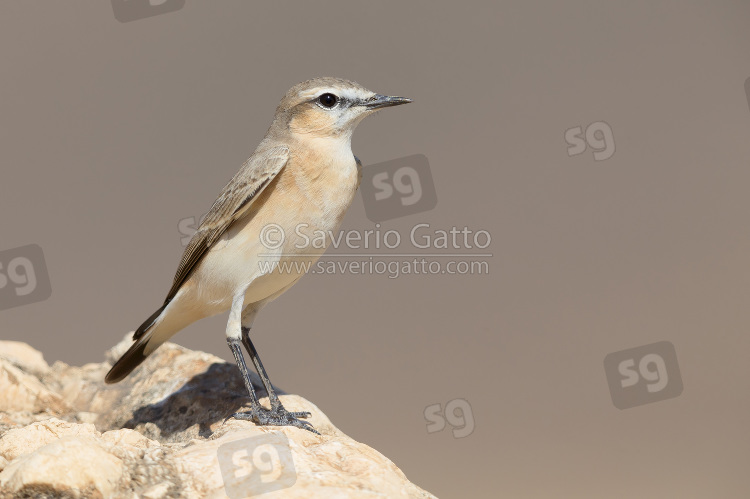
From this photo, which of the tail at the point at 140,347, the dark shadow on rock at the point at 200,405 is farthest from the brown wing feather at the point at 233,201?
the dark shadow on rock at the point at 200,405

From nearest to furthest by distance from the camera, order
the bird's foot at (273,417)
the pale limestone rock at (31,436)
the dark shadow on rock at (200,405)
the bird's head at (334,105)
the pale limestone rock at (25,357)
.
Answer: the pale limestone rock at (31,436), the bird's foot at (273,417), the bird's head at (334,105), the dark shadow on rock at (200,405), the pale limestone rock at (25,357)

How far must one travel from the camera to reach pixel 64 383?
7.55 metres

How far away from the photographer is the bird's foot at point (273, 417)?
5.27 m

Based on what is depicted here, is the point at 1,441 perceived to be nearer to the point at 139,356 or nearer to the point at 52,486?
the point at 52,486

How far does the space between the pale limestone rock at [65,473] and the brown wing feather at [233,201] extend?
2569mm

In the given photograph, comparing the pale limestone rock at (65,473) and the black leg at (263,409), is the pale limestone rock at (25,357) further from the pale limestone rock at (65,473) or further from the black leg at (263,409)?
the pale limestone rock at (65,473)

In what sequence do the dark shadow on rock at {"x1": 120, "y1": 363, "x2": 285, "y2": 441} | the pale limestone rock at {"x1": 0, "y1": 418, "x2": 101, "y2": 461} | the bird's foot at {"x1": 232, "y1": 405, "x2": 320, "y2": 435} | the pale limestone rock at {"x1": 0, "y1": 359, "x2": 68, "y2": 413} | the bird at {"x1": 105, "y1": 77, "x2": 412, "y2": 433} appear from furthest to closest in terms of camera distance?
the pale limestone rock at {"x1": 0, "y1": 359, "x2": 68, "y2": 413} < the dark shadow on rock at {"x1": 120, "y1": 363, "x2": 285, "y2": 441} < the bird at {"x1": 105, "y1": 77, "x2": 412, "y2": 433} < the bird's foot at {"x1": 232, "y1": 405, "x2": 320, "y2": 435} < the pale limestone rock at {"x1": 0, "y1": 418, "x2": 101, "y2": 461}

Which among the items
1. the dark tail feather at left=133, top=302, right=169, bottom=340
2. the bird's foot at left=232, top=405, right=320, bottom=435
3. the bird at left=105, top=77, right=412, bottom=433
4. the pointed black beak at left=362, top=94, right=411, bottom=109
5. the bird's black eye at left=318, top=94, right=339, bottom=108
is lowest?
the bird's foot at left=232, top=405, right=320, bottom=435

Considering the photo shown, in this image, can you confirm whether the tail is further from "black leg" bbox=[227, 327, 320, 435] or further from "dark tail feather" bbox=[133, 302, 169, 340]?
"black leg" bbox=[227, 327, 320, 435]

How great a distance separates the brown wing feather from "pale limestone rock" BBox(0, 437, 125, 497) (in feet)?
8.43

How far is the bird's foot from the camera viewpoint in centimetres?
527

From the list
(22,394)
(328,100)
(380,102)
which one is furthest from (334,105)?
(22,394)

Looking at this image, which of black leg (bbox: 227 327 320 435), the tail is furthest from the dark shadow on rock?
the tail

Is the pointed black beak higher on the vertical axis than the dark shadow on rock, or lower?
higher
